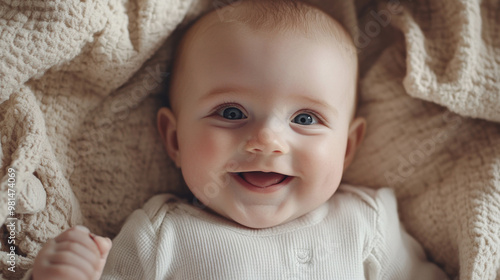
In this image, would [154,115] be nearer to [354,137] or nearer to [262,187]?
[262,187]

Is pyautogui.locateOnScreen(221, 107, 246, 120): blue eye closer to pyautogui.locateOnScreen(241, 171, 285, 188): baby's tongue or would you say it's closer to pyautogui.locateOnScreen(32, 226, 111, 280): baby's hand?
pyautogui.locateOnScreen(241, 171, 285, 188): baby's tongue

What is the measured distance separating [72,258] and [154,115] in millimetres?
578

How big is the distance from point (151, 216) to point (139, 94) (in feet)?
1.23

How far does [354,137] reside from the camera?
1572 millimetres

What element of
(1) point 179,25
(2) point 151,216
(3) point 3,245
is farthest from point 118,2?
(3) point 3,245

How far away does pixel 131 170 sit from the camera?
1.53 meters

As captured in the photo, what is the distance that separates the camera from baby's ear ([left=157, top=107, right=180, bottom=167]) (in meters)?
1.50

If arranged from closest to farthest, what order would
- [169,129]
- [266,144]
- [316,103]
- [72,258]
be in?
[72,258], [266,144], [316,103], [169,129]

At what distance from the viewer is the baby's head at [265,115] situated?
4.28 feet

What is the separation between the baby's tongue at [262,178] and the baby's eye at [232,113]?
5.8 inches

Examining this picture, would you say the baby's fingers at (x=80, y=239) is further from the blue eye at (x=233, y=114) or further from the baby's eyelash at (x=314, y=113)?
the baby's eyelash at (x=314, y=113)

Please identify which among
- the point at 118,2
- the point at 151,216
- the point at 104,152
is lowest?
the point at 151,216

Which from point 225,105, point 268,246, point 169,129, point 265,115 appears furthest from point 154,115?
point 268,246

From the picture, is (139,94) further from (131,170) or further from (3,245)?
(3,245)
